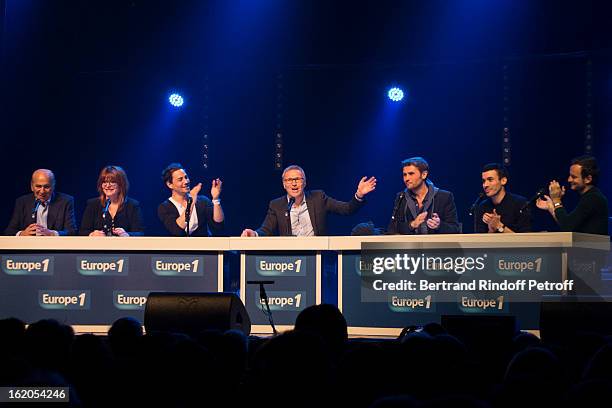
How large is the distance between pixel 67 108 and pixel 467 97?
5.76 metres

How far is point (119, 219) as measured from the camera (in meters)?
9.16

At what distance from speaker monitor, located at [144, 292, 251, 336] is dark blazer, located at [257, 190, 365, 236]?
3.08 metres

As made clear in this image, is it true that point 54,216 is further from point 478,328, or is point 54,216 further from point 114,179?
point 478,328

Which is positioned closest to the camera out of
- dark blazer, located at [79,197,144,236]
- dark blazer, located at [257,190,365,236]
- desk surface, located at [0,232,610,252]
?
desk surface, located at [0,232,610,252]

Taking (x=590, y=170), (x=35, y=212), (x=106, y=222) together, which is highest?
(x=590, y=170)

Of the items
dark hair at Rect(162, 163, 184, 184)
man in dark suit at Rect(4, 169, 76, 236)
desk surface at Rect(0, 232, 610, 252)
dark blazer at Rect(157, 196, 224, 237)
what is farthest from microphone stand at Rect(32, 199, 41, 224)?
dark hair at Rect(162, 163, 184, 184)

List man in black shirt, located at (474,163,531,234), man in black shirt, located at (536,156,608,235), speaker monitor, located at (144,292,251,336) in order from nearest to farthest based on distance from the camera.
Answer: speaker monitor, located at (144,292,251,336), man in black shirt, located at (536,156,608,235), man in black shirt, located at (474,163,531,234)

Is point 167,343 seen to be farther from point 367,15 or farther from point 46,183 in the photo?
point 367,15

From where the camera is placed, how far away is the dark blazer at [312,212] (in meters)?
9.25

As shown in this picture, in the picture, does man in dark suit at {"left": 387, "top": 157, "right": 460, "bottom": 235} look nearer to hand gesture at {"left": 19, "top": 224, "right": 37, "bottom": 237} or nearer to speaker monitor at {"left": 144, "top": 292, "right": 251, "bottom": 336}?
speaker monitor at {"left": 144, "top": 292, "right": 251, "bottom": 336}

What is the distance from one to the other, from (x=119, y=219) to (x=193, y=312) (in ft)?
11.2

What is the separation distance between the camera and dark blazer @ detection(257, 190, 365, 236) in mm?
9250

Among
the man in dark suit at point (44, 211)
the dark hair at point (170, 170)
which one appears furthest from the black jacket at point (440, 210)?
the man in dark suit at point (44, 211)

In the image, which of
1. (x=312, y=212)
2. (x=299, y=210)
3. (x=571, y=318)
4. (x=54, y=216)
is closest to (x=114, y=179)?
(x=54, y=216)
